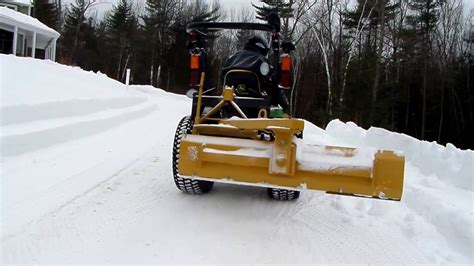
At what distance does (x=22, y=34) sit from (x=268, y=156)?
27696mm

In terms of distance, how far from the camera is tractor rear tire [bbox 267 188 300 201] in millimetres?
4672

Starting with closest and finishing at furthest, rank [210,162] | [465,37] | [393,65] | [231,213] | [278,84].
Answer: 1. [210,162]
2. [231,213]
3. [278,84]
4. [393,65]
5. [465,37]

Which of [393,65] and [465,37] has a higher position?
[465,37]

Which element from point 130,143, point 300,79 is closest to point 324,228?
point 130,143

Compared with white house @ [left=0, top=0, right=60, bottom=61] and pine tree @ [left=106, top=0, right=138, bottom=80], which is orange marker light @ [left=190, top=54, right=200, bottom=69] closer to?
white house @ [left=0, top=0, right=60, bottom=61]

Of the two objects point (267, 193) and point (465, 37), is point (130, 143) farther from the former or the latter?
point (465, 37)

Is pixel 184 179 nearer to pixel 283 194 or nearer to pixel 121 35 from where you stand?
pixel 283 194

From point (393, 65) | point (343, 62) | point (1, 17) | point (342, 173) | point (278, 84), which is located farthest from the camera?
point (393, 65)

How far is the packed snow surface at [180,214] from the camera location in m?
3.40

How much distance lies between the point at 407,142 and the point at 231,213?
4.34m

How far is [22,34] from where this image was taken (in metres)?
27.1

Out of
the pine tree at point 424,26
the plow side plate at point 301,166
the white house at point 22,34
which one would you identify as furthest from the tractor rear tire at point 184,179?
the pine tree at point 424,26

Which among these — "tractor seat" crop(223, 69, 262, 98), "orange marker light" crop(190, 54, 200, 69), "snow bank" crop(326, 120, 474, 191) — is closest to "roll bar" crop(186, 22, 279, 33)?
"orange marker light" crop(190, 54, 200, 69)

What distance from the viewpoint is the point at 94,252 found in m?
3.25
